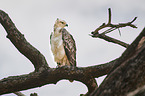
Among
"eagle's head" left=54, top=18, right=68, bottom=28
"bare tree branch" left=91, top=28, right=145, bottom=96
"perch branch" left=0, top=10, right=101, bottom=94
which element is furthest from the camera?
"eagle's head" left=54, top=18, right=68, bottom=28

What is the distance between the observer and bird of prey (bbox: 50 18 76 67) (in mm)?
7941

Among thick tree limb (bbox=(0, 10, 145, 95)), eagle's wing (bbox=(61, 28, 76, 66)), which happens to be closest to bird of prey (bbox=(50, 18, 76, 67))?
eagle's wing (bbox=(61, 28, 76, 66))

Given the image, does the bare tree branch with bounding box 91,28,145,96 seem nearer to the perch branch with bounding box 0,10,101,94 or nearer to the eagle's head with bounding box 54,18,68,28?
the perch branch with bounding box 0,10,101,94

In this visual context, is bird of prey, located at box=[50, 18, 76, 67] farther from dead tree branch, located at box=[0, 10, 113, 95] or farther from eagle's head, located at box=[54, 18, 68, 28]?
dead tree branch, located at box=[0, 10, 113, 95]

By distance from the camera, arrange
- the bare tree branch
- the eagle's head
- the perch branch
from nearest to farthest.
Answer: the bare tree branch < the perch branch < the eagle's head

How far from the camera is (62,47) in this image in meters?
8.02

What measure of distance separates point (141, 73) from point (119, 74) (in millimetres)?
206

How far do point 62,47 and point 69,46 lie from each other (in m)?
0.30

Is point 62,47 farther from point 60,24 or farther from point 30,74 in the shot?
point 30,74

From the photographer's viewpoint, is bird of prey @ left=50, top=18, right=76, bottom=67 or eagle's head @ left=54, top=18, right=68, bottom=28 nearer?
bird of prey @ left=50, top=18, right=76, bottom=67

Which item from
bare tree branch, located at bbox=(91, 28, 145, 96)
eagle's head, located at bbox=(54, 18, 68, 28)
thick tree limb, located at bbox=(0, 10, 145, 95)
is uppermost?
eagle's head, located at bbox=(54, 18, 68, 28)

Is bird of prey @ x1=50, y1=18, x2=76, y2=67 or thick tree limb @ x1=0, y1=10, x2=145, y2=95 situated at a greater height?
bird of prey @ x1=50, y1=18, x2=76, y2=67

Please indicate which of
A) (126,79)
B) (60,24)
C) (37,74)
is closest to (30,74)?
(37,74)

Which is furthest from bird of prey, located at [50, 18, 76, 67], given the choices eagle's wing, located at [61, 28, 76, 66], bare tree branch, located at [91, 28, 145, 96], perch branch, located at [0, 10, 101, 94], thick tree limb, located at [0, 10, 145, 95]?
bare tree branch, located at [91, 28, 145, 96]
